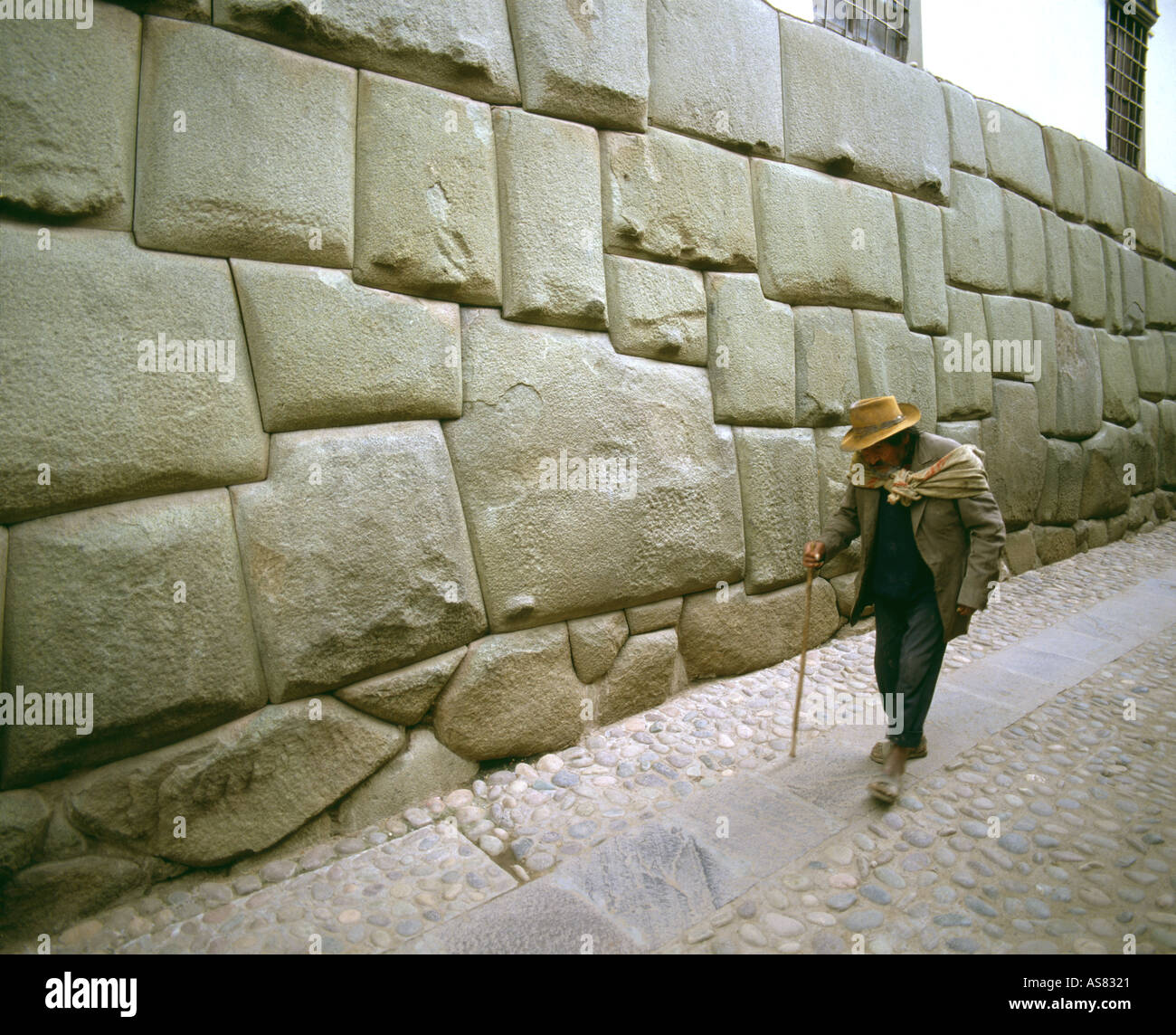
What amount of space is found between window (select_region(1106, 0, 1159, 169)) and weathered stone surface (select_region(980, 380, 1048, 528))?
384 cm

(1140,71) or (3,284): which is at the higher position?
(1140,71)

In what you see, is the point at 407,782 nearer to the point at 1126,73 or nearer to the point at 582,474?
the point at 582,474

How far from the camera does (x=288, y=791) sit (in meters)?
2.27


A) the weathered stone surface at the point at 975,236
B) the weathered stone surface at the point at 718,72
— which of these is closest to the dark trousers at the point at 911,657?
the weathered stone surface at the point at 718,72

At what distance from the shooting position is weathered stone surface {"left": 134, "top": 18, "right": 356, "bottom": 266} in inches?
81.0

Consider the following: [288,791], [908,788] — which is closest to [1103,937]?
[908,788]

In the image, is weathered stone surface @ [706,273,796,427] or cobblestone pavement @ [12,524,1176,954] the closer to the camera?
cobblestone pavement @ [12,524,1176,954]

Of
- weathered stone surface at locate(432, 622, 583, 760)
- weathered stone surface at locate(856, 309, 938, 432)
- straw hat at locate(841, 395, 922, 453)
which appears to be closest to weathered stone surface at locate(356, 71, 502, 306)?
weathered stone surface at locate(432, 622, 583, 760)

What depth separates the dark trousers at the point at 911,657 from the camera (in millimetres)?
2594

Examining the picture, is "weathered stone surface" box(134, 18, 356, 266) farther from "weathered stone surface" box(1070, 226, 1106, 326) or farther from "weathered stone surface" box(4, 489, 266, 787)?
"weathered stone surface" box(1070, 226, 1106, 326)

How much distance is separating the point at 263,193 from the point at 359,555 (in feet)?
3.86

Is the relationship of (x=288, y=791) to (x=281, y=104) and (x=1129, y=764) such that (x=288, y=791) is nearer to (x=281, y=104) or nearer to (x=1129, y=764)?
(x=281, y=104)

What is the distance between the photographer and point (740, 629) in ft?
11.6

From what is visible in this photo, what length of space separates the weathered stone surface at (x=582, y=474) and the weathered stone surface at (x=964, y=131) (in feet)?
10.4
